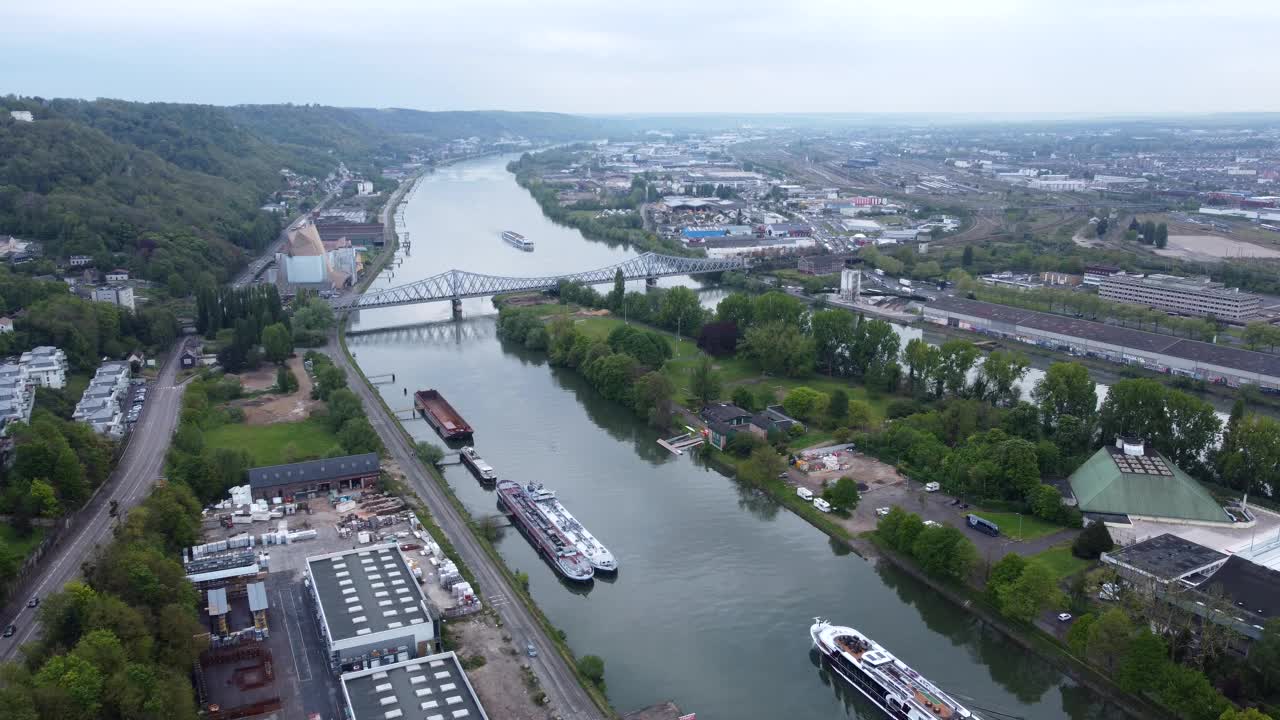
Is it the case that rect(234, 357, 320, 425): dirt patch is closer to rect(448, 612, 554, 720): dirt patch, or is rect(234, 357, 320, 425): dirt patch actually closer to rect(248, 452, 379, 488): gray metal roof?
rect(248, 452, 379, 488): gray metal roof

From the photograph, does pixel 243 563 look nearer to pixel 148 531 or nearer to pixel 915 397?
pixel 148 531

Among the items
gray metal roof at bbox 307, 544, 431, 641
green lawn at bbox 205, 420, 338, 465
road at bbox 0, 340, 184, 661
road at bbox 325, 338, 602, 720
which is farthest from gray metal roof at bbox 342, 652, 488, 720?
green lawn at bbox 205, 420, 338, 465

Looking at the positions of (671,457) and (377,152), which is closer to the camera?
(671,457)

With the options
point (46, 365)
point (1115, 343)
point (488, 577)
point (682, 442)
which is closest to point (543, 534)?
point (488, 577)

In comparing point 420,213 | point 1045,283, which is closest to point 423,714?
point 1045,283

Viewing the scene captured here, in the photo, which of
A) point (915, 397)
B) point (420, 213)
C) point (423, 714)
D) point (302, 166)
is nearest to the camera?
point (423, 714)
